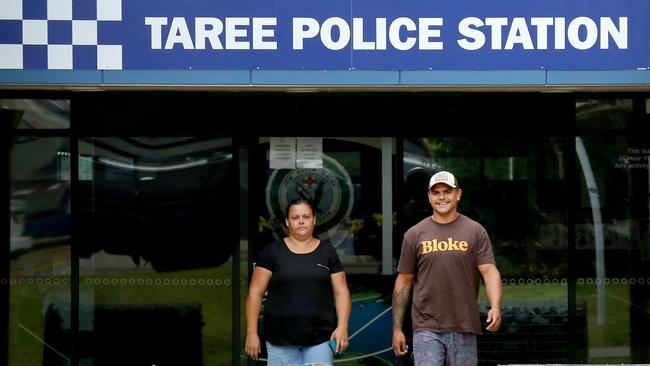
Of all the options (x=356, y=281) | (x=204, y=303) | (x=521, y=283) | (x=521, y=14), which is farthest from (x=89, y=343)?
(x=521, y=14)

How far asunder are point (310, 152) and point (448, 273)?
223 cm

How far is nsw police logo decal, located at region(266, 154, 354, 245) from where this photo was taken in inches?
314

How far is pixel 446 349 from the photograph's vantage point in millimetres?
6062

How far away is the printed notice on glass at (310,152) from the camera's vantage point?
7.93 meters

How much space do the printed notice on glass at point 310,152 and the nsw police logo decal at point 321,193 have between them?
4 centimetres

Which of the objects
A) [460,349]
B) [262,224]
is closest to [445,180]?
[460,349]

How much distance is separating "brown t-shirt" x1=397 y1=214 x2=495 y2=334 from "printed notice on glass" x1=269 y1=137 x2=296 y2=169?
2.01 metres

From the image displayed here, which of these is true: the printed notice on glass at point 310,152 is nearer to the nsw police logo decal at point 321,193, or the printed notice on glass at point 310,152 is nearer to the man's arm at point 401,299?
the nsw police logo decal at point 321,193

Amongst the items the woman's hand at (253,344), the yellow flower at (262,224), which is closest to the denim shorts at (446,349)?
the woman's hand at (253,344)

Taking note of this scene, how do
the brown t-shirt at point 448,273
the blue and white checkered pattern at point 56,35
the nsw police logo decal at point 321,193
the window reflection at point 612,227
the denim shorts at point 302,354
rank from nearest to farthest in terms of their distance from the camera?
the brown t-shirt at point 448,273 < the denim shorts at point 302,354 < the blue and white checkered pattern at point 56,35 < the window reflection at point 612,227 < the nsw police logo decal at point 321,193

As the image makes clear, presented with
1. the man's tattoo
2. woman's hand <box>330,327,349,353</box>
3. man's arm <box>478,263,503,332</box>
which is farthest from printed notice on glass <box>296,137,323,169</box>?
man's arm <box>478,263,503,332</box>

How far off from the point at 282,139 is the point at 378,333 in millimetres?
1685

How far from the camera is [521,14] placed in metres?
6.91

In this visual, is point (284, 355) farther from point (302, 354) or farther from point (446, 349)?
point (446, 349)
